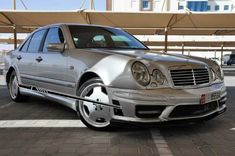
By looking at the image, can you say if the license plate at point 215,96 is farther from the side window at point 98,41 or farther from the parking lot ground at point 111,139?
the side window at point 98,41

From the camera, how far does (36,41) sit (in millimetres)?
6559

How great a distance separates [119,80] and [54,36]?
2.10 m

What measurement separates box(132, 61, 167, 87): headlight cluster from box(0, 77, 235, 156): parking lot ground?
0.54 metres

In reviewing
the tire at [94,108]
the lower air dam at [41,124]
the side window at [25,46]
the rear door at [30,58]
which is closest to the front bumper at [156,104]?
the tire at [94,108]

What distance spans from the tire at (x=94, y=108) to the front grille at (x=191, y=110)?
0.85 meters

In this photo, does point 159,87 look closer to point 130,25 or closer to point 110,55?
point 110,55

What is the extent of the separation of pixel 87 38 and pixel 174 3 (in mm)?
81471

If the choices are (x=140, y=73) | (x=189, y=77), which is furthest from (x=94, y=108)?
(x=189, y=77)

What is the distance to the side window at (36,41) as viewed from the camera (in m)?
6.39

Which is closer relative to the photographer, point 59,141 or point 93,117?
point 59,141

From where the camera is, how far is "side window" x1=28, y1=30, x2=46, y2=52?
6.39 metres

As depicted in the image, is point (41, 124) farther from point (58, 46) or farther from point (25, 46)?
point (25, 46)

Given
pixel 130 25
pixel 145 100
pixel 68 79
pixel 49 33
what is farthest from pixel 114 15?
pixel 145 100

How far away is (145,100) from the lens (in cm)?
414
